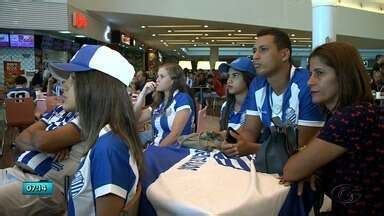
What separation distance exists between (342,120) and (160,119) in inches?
106

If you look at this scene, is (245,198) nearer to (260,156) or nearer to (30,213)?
(260,156)

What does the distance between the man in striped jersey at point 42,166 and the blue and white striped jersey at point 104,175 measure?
0.70 meters

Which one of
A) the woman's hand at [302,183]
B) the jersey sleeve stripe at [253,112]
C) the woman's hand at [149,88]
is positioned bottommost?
the woman's hand at [302,183]

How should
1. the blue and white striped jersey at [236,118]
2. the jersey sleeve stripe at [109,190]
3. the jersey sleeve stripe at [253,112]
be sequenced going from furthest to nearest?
the blue and white striped jersey at [236,118], the jersey sleeve stripe at [253,112], the jersey sleeve stripe at [109,190]

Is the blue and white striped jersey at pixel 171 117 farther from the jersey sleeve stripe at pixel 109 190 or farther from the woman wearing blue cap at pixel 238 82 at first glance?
the jersey sleeve stripe at pixel 109 190

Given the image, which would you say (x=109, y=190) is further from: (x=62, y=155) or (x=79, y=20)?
(x=79, y=20)

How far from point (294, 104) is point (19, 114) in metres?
6.53

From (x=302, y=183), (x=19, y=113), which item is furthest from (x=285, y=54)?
(x=19, y=113)

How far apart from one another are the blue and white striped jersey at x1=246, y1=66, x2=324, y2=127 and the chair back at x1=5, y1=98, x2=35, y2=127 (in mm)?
6120

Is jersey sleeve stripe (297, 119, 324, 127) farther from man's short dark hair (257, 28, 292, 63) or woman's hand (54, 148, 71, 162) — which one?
woman's hand (54, 148, 71, 162)

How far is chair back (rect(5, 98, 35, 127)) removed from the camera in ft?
26.5

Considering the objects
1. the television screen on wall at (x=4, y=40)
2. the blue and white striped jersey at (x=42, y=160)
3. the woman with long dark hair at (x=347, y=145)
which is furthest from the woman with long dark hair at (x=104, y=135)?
the television screen on wall at (x=4, y=40)

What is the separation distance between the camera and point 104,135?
1.76 m

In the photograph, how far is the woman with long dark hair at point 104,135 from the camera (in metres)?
1.69
